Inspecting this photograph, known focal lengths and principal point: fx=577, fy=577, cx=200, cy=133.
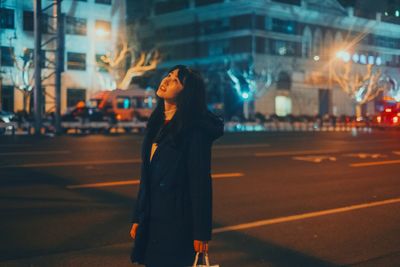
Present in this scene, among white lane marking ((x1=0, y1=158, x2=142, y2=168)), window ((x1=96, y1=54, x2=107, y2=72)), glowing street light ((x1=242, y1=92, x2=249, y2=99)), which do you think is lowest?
white lane marking ((x1=0, y1=158, x2=142, y2=168))

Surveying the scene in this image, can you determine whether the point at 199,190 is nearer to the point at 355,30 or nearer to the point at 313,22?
the point at 313,22

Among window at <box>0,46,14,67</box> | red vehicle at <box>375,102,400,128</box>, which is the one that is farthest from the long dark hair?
window at <box>0,46,14,67</box>

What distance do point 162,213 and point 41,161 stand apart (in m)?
11.5

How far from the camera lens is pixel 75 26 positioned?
47.4m

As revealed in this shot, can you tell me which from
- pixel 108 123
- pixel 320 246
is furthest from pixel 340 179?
pixel 108 123

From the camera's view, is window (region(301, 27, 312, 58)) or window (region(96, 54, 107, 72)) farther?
window (region(301, 27, 312, 58))

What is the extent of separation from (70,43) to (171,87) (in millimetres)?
45459

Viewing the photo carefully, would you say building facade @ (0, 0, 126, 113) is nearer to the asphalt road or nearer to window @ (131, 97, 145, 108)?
window @ (131, 97, 145, 108)

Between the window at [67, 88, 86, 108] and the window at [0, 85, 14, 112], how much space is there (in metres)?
4.70

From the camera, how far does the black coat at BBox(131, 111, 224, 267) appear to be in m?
3.60

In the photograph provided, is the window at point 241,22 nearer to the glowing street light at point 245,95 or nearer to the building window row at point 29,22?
the glowing street light at point 245,95

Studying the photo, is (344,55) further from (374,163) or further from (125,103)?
(374,163)

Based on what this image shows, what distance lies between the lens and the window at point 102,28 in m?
48.4

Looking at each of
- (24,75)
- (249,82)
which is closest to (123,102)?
(24,75)
